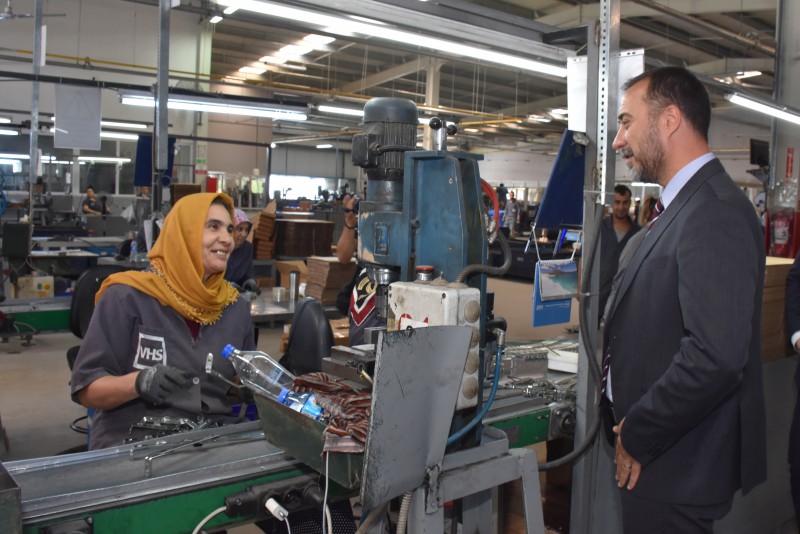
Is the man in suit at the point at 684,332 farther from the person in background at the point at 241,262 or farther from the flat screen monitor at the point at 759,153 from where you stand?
the flat screen monitor at the point at 759,153

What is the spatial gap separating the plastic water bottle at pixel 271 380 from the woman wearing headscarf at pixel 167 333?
0.39 feet

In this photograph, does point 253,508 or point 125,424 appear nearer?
point 253,508

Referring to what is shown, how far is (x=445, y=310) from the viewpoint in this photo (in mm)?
1249

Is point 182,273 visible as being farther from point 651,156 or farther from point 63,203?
point 63,203

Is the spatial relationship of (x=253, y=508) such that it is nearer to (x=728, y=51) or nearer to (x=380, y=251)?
(x=380, y=251)

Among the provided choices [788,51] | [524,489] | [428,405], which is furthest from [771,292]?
[788,51]

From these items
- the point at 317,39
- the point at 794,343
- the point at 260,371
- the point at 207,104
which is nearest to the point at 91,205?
the point at 317,39

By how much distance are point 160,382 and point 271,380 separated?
26 cm

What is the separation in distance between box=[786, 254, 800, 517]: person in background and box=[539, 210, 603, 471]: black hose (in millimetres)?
1057

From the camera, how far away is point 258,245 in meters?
6.17

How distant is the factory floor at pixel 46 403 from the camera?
2271 mm

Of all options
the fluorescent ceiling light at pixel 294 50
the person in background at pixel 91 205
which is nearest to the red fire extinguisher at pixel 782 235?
the fluorescent ceiling light at pixel 294 50

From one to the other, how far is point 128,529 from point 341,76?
12.6 metres

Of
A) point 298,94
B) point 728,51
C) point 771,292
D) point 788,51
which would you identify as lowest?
point 771,292
